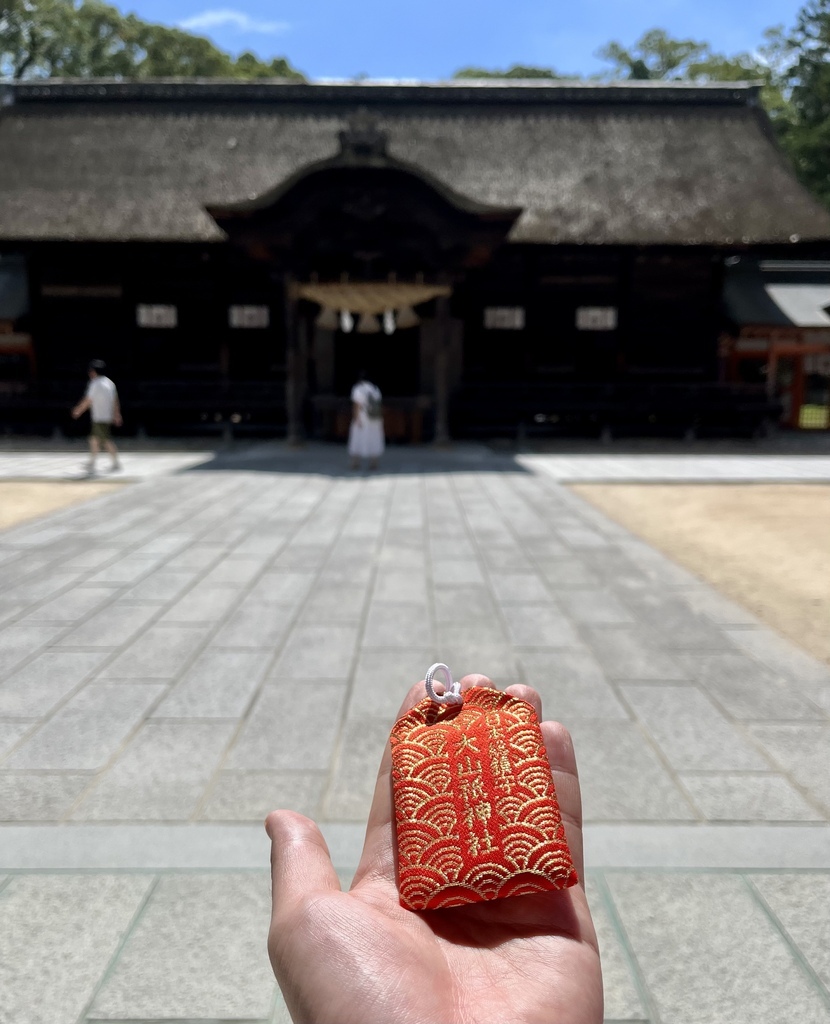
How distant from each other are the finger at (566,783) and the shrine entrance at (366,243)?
10.8 metres

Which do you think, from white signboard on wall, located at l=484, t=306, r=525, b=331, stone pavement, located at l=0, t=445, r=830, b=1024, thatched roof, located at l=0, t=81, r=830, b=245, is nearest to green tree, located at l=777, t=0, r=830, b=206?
thatched roof, located at l=0, t=81, r=830, b=245

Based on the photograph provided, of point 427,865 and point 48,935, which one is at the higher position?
point 427,865

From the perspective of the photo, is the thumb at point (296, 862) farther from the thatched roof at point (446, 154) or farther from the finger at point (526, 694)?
the thatched roof at point (446, 154)

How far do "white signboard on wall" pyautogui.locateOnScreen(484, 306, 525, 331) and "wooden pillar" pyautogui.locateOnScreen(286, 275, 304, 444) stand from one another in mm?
4563

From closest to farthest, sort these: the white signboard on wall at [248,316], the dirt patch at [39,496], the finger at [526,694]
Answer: the finger at [526,694] < the dirt patch at [39,496] < the white signboard on wall at [248,316]

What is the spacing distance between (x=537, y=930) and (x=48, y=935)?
1297 mm

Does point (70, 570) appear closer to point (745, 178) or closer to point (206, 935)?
point (206, 935)

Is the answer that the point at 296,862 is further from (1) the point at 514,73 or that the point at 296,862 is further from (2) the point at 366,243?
(1) the point at 514,73

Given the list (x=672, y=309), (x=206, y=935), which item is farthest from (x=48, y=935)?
(x=672, y=309)

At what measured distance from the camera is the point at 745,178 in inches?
594

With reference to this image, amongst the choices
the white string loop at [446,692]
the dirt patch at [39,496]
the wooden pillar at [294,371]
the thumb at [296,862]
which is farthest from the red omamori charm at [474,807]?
the wooden pillar at [294,371]

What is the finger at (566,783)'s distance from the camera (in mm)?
1329

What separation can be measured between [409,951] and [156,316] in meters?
15.8

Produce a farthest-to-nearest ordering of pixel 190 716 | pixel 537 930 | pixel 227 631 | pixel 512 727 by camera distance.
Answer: pixel 227 631 < pixel 190 716 < pixel 512 727 < pixel 537 930
